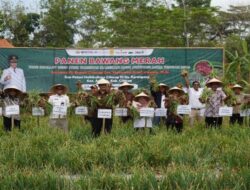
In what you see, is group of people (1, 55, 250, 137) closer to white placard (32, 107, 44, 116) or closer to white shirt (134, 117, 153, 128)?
white shirt (134, 117, 153, 128)

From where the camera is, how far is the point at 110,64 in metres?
16.5

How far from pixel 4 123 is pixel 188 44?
24.1 meters

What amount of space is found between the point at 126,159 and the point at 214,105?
4159 mm

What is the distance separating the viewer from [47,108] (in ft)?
34.0

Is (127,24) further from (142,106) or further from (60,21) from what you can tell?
(142,106)

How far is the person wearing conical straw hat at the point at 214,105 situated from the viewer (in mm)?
10227

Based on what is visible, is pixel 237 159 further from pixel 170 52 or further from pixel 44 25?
pixel 44 25

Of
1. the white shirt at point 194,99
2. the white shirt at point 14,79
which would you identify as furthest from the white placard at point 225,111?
the white shirt at point 14,79

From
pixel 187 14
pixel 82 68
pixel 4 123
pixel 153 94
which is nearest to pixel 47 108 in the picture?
pixel 4 123

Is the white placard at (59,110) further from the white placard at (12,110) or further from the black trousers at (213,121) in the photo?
the black trousers at (213,121)

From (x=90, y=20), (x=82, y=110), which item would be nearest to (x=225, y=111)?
(x=82, y=110)

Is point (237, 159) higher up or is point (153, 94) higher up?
point (153, 94)

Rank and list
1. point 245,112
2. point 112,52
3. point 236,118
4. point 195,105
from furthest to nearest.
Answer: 1. point 112,52
2. point 195,105
3. point 236,118
4. point 245,112

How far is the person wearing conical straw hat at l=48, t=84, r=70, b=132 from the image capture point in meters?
10.1
